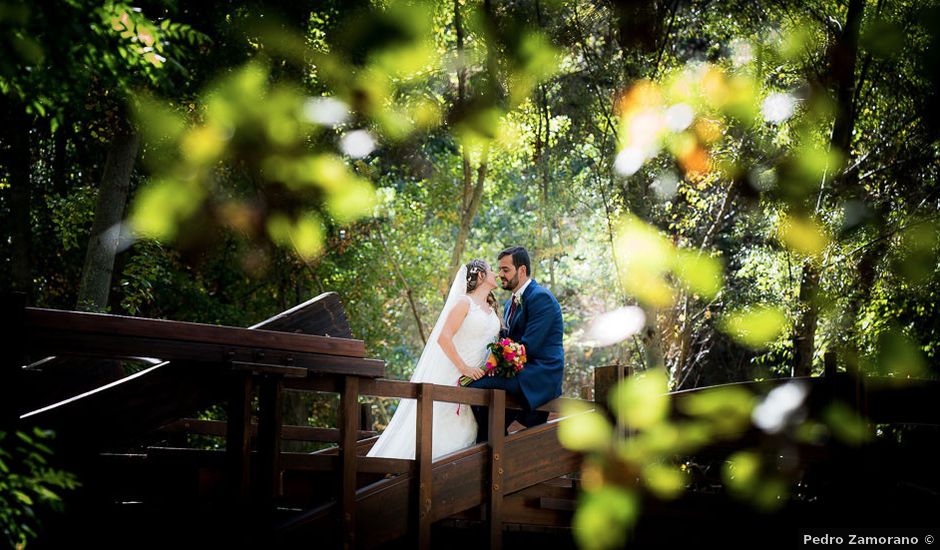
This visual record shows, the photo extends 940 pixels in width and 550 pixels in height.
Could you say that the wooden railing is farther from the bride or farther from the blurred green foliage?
the bride

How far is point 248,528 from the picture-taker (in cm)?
557

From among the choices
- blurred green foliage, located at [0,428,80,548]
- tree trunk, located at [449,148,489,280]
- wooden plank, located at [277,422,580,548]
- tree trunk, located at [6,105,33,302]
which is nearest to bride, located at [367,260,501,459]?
wooden plank, located at [277,422,580,548]

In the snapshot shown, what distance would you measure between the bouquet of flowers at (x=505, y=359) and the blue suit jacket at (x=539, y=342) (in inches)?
2.4

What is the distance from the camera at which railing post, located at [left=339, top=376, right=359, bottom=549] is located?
590 centimetres

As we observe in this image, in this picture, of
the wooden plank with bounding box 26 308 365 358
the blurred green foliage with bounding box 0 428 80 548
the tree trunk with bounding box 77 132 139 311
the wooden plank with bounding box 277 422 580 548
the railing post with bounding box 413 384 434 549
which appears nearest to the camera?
the blurred green foliage with bounding box 0 428 80 548

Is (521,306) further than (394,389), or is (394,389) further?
(521,306)

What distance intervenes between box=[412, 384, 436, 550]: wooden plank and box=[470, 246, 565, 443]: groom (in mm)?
710

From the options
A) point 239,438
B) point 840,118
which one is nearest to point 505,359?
point 239,438

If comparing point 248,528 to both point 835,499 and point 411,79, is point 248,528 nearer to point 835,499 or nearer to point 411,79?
point 835,499

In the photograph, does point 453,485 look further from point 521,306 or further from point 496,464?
point 521,306

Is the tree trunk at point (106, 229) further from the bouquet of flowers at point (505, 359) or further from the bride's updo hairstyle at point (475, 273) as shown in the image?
the bouquet of flowers at point (505, 359)

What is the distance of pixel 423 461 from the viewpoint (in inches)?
246

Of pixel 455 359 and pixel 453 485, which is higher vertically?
pixel 455 359

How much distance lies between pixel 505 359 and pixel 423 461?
0.92m
